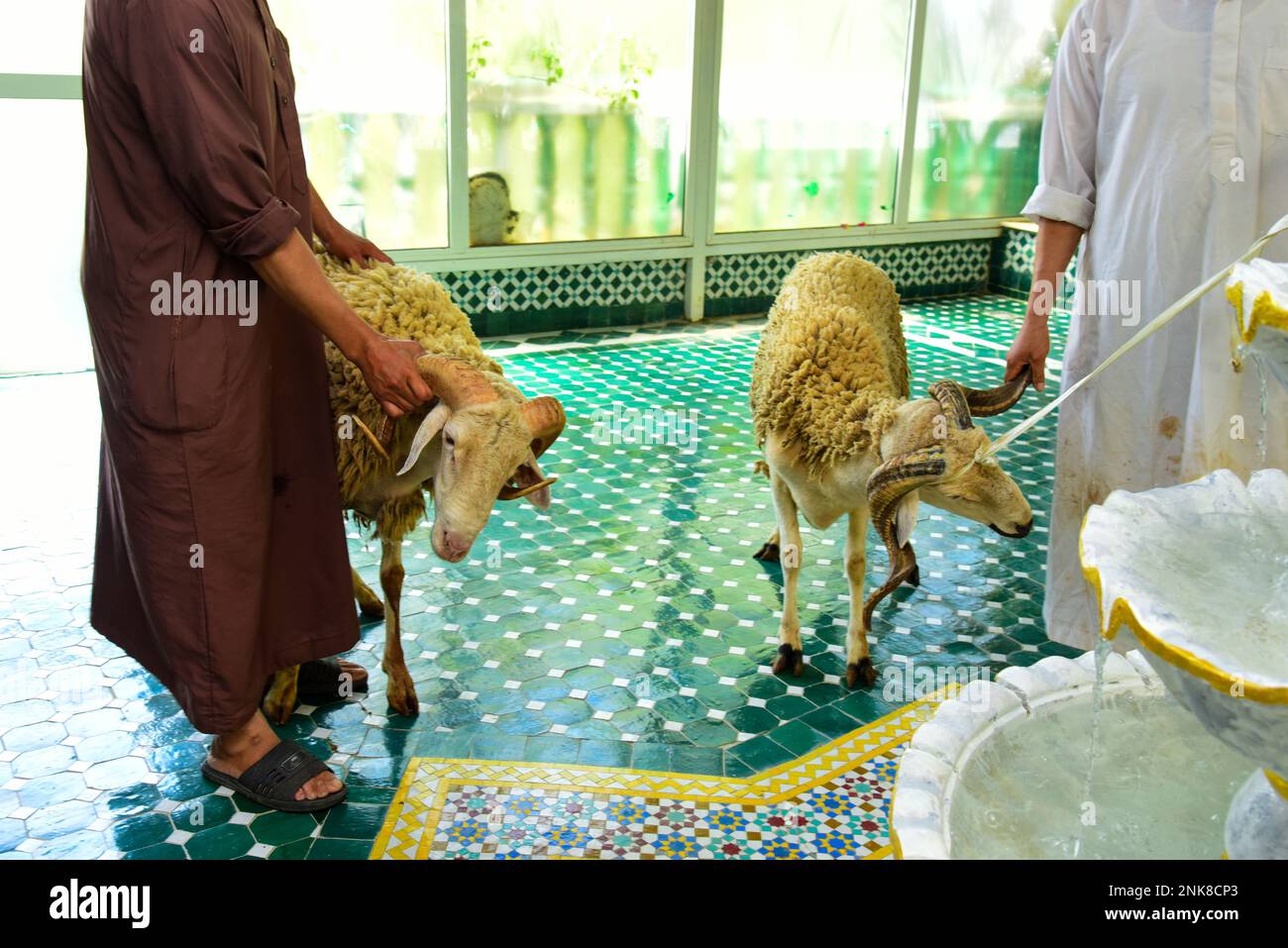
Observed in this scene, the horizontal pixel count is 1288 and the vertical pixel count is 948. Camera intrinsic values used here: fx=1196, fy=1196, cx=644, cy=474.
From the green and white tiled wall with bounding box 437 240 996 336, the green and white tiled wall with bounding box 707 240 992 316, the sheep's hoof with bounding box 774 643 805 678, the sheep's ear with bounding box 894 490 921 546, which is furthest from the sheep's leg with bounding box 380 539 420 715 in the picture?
the green and white tiled wall with bounding box 707 240 992 316

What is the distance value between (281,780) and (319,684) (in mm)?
624

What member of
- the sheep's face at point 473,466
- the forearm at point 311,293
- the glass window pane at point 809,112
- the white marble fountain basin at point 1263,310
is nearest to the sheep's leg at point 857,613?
the sheep's face at point 473,466

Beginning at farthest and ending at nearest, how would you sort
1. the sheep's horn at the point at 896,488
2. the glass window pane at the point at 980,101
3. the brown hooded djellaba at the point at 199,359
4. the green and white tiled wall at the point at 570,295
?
1. the glass window pane at the point at 980,101
2. the green and white tiled wall at the point at 570,295
3. the sheep's horn at the point at 896,488
4. the brown hooded djellaba at the point at 199,359

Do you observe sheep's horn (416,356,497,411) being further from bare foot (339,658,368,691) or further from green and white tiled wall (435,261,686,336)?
green and white tiled wall (435,261,686,336)

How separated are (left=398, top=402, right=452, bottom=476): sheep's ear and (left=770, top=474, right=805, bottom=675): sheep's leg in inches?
56.0

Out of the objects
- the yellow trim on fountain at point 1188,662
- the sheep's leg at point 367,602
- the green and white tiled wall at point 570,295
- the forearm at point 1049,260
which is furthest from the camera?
the green and white tiled wall at point 570,295

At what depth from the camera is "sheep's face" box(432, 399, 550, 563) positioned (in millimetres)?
3289

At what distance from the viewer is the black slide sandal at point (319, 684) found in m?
4.04

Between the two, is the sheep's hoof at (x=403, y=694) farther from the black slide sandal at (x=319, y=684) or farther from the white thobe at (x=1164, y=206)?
the white thobe at (x=1164, y=206)

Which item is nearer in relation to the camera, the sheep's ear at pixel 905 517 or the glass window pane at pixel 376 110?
the sheep's ear at pixel 905 517

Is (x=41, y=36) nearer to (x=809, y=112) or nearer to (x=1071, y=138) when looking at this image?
(x=809, y=112)

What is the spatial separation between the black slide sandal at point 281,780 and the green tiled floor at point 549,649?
5 cm

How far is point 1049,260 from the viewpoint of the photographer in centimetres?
372
